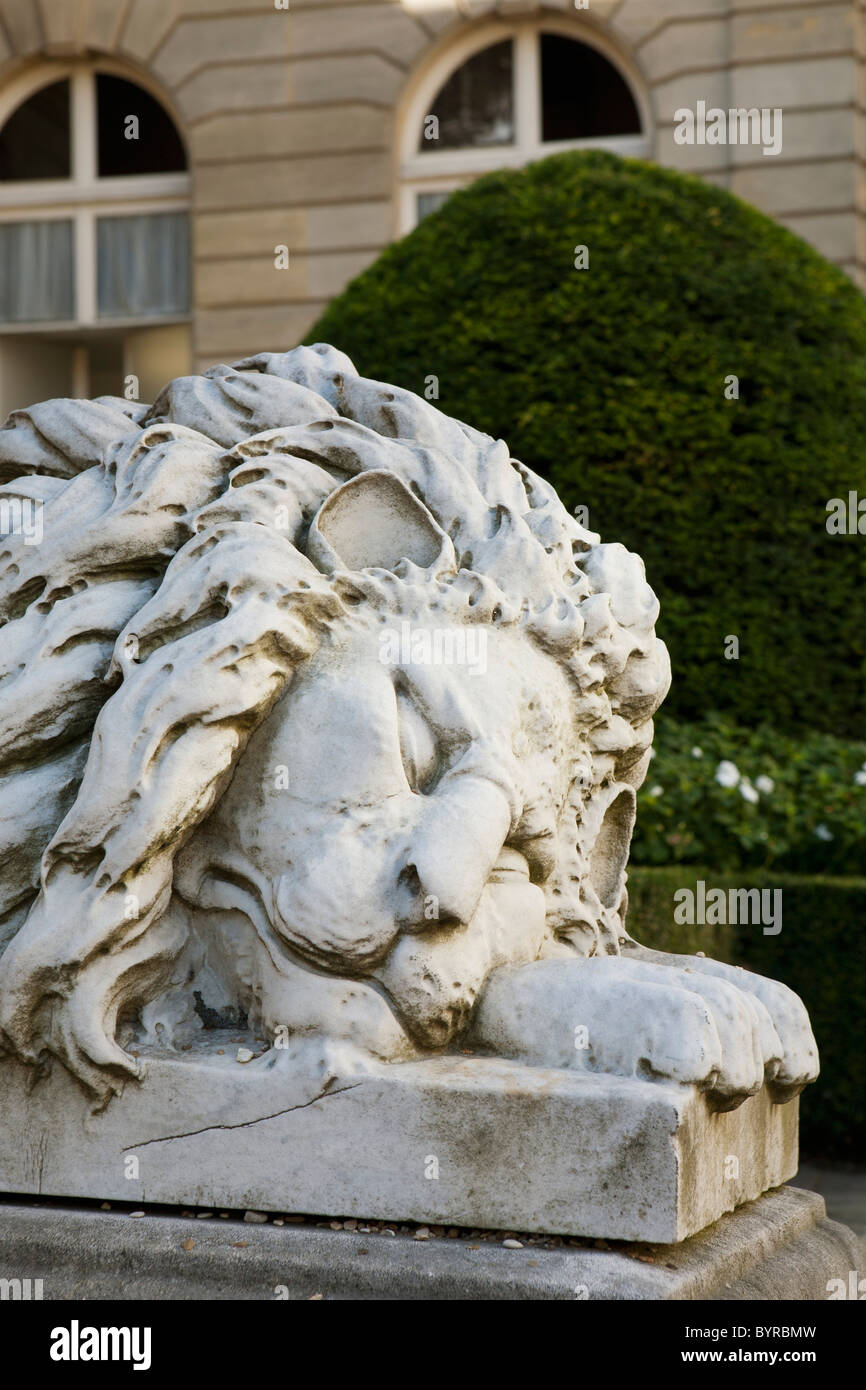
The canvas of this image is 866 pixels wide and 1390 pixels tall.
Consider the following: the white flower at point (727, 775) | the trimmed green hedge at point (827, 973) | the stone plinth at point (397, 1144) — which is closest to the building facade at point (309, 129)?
the white flower at point (727, 775)

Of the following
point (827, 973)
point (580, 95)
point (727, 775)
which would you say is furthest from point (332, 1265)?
point (580, 95)

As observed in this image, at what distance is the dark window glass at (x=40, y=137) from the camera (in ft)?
48.9

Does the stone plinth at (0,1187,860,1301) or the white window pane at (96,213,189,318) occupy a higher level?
the white window pane at (96,213,189,318)

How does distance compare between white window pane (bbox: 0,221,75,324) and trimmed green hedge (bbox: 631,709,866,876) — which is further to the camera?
white window pane (bbox: 0,221,75,324)

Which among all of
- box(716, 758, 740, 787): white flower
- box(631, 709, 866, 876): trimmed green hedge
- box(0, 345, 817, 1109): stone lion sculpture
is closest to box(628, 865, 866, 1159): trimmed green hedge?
box(631, 709, 866, 876): trimmed green hedge

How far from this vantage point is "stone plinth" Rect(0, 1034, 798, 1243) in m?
2.42

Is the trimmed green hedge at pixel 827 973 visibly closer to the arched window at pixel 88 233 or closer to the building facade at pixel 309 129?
the building facade at pixel 309 129

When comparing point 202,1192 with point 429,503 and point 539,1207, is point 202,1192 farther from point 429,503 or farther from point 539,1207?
point 429,503

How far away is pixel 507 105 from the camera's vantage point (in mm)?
13961

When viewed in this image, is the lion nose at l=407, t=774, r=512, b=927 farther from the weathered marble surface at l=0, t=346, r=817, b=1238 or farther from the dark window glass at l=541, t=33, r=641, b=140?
the dark window glass at l=541, t=33, r=641, b=140

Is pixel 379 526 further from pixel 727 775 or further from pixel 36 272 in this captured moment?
pixel 36 272

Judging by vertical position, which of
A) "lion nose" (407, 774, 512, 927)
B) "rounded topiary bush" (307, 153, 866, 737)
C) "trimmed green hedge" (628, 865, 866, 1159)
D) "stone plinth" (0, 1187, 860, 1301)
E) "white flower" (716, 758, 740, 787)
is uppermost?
"rounded topiary bush" (307, 153, 866, 737)

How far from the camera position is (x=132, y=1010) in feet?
8.93

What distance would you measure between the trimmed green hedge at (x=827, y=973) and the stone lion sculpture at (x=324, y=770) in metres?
2.66
